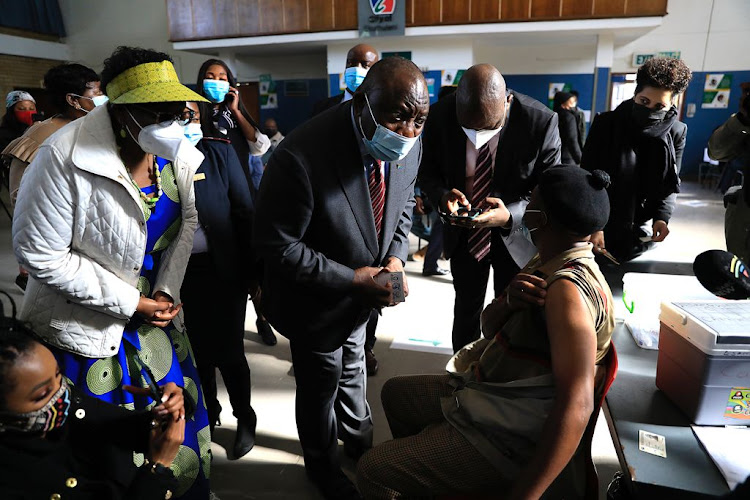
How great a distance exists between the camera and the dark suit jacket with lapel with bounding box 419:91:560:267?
7.43 feet

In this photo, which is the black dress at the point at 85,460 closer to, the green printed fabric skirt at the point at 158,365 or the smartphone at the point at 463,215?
the green printed fabric skirt at the point at 158,365

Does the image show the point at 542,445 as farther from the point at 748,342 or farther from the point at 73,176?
the point at 73,176

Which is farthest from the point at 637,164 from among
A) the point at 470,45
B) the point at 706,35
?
the point at 706,35

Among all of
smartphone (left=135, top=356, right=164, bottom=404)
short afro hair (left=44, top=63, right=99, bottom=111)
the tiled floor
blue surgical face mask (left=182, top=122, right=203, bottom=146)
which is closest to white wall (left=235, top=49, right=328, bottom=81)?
the tiled floor

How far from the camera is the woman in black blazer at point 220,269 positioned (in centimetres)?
208

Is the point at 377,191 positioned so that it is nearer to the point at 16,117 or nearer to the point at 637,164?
the point at 637,164

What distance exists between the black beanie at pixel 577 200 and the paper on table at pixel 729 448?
60cm

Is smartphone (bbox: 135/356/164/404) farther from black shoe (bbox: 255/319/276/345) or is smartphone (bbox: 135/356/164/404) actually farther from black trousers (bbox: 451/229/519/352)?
black shoe (bbox: 255/319/276/345)

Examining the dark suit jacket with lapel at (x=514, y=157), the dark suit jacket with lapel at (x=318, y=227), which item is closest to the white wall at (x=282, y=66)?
the dark suit jacket with lapel at (x=514, y=157)

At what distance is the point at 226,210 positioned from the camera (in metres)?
2.11

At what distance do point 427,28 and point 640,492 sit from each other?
28.6 ft

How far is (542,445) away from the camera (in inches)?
46.6

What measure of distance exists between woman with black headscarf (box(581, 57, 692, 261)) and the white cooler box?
129 cm

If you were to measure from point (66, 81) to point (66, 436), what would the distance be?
1.95 metres
